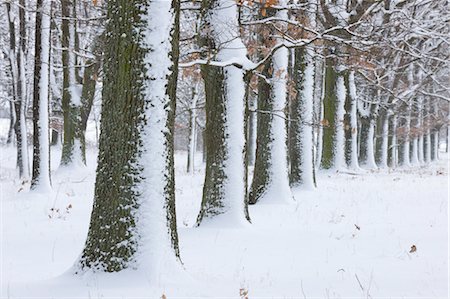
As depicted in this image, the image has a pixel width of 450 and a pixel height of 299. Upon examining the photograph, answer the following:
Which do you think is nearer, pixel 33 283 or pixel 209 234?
pixel 33 283

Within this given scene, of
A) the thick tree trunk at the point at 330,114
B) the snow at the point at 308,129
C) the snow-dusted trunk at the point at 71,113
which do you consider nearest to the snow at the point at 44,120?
the snow-dusted trunk at the point at 71,113

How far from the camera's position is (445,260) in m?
5.61

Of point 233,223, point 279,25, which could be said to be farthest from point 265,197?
point 279,25

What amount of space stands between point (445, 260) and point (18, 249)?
585cm

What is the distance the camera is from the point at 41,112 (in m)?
10.7

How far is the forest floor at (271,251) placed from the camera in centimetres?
415

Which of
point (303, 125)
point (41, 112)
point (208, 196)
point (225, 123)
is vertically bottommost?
point (208, 196)

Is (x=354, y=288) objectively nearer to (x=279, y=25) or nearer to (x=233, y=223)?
(x=233, y=223)

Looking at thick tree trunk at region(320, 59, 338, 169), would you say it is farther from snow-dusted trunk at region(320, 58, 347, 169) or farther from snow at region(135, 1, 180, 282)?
snow at region(135, 1, 180, 282)

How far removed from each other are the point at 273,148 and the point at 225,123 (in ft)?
10.1

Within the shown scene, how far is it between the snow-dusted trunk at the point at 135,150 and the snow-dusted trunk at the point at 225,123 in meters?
3.09

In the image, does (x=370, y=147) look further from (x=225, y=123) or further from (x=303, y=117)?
(x=225, y=123)

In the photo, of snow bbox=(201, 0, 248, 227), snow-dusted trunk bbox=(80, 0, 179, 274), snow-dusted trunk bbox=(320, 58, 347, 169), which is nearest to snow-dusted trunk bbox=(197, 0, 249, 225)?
snow bbox=(201, 0, 248, 227)

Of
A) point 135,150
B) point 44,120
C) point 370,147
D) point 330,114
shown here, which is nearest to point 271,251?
point 135,150
